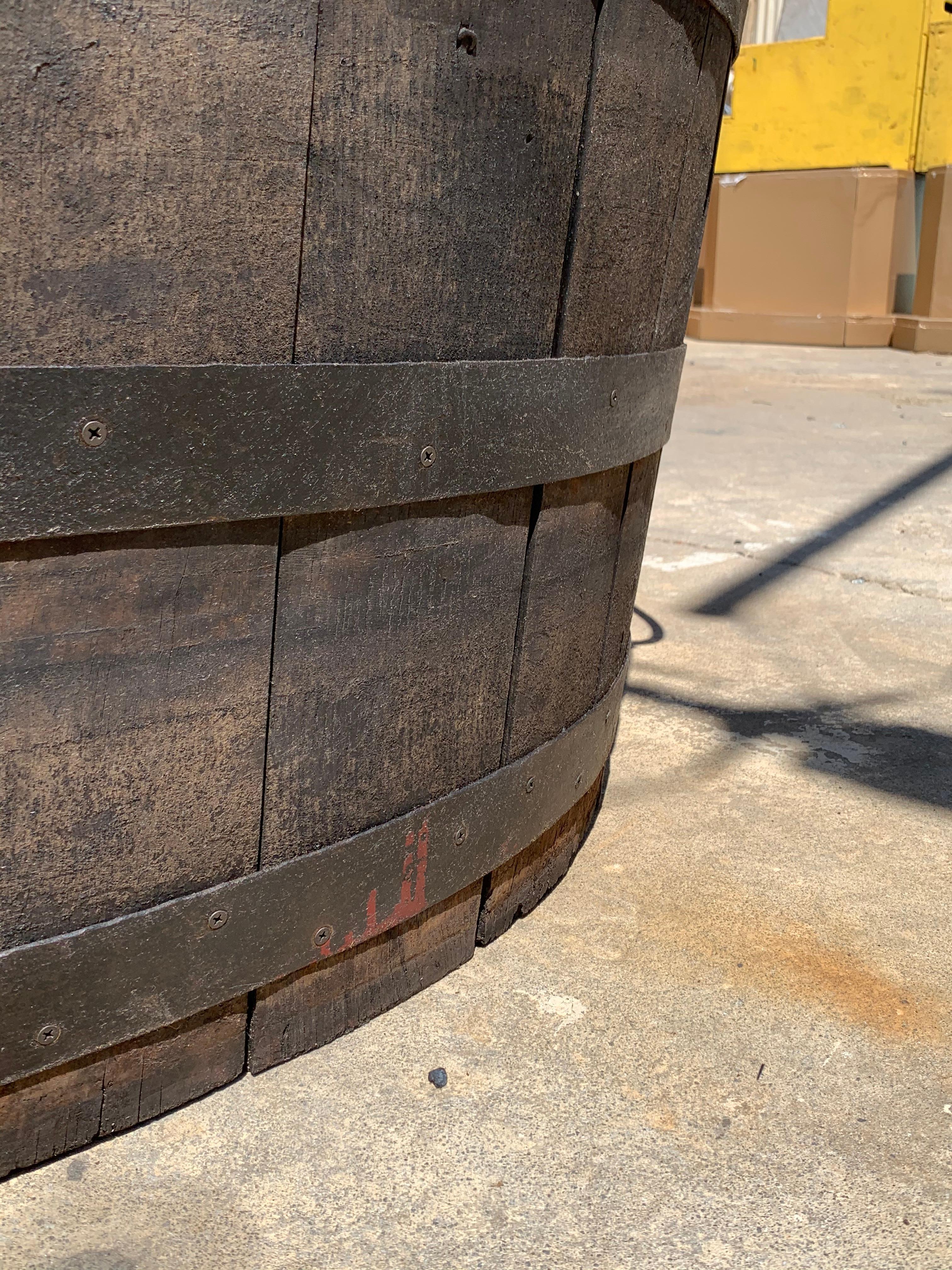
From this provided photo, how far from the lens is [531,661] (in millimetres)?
1775

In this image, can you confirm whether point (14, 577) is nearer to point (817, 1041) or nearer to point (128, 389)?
point (128, 389)

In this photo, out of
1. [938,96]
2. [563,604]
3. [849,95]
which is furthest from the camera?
[849,95]

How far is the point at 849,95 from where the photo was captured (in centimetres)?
1148

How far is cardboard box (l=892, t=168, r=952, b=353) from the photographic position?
10.7 m

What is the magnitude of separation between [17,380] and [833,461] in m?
5.42

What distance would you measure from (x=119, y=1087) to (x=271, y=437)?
755 mm

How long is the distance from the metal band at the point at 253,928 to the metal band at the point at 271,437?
1.38 ft

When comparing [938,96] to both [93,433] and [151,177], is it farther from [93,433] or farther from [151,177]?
[93,433]

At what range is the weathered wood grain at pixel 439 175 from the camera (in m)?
1.28

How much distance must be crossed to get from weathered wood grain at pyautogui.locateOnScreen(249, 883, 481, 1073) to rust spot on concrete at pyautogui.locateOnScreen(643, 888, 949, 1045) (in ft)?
1.17

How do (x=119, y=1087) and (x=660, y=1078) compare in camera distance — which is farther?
(x=660, y=1078)

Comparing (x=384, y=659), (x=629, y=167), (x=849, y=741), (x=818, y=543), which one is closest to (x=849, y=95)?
(x=818, y=543)

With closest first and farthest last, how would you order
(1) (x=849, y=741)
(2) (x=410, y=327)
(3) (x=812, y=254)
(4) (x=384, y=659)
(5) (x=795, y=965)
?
(2) (x=410, y=327) < (4) (x=384, y=659) < (5) (x=795, y=965) < (1) (x=849, y=741) < (3) (x=812, y=254)

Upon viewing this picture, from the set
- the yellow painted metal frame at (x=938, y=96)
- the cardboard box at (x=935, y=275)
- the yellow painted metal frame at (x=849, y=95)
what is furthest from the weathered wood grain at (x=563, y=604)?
the yellow painted metal frame at (x=849, y=95)
